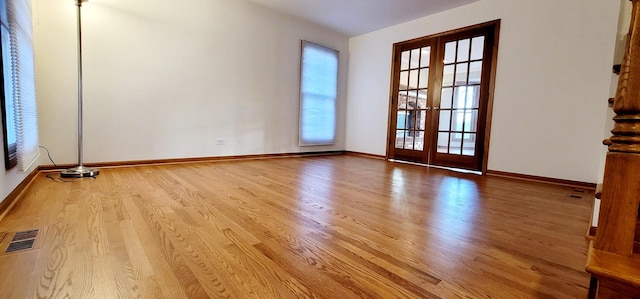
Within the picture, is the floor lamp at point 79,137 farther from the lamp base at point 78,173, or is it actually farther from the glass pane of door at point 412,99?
the glass pane of door at point 412,99

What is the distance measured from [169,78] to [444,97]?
3806 millimetres

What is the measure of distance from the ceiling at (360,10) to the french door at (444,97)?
15.7 inches

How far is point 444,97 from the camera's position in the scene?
4.06 metres

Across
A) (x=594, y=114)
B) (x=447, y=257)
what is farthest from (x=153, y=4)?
(x=594, y=114)

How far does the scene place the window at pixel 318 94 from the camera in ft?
15.6

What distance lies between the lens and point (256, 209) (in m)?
1.80

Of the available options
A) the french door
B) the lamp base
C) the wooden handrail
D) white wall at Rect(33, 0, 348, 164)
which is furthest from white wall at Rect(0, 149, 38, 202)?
the french door

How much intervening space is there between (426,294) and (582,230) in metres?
1.35

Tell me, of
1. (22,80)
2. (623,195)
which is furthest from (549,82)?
(22,80)

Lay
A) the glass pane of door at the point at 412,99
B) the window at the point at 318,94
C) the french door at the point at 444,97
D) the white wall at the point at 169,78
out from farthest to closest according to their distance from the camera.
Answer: the window at the point at 318,94 → the glass pane of door at the point at 412,99 → the french door at the point at 444,97 → the white wall at the point at 169,78

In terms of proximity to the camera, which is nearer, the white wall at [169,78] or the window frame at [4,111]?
the window frame at [4,111]

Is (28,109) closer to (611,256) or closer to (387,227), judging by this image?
(387,227)

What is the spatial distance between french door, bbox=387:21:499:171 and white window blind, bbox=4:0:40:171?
441 cm

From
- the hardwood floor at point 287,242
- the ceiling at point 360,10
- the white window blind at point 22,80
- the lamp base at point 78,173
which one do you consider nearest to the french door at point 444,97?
the ceiling at point 360,10
